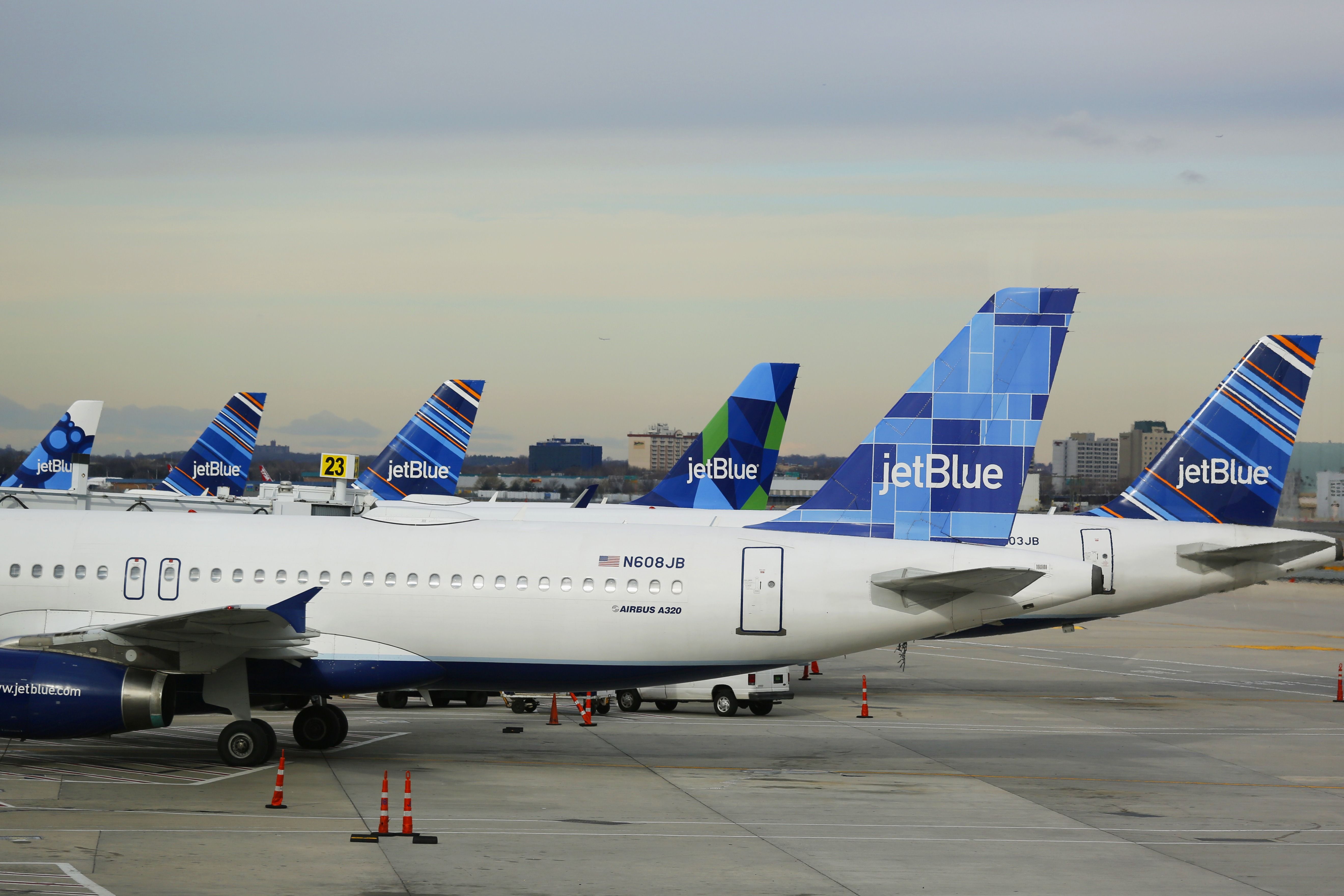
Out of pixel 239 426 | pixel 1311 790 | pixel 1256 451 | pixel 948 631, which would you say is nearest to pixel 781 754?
pixel 948 631

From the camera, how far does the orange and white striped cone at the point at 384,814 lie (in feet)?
59.0

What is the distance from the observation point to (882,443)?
83.5ft

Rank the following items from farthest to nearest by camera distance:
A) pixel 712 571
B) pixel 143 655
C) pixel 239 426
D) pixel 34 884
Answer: pixel 239 426
pixel 712 571
pixel 143 655
pixel 34 884

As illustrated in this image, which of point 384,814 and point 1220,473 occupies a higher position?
point 1220,473

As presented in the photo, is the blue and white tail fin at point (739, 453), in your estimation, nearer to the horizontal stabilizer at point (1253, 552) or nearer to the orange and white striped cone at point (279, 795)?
the horizontal stabilizer at point (1253, 552)

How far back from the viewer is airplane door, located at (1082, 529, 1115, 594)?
3541cm

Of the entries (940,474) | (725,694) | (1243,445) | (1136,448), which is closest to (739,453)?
(725,694)

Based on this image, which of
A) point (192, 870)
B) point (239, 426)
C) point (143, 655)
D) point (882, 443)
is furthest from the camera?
point (239, 426)

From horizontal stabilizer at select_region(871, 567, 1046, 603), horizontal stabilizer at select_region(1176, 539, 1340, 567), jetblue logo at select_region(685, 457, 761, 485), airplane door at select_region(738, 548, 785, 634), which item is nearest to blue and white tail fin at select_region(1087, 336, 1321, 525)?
horizontal stabilizer at select_region(1176, 539, 1340, 567)

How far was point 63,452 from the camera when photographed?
1962 inches

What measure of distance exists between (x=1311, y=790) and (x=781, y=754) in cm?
997

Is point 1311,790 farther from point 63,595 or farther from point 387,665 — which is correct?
point 63,595

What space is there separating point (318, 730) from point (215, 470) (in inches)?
1367

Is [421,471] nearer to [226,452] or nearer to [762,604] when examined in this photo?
[226,452]
